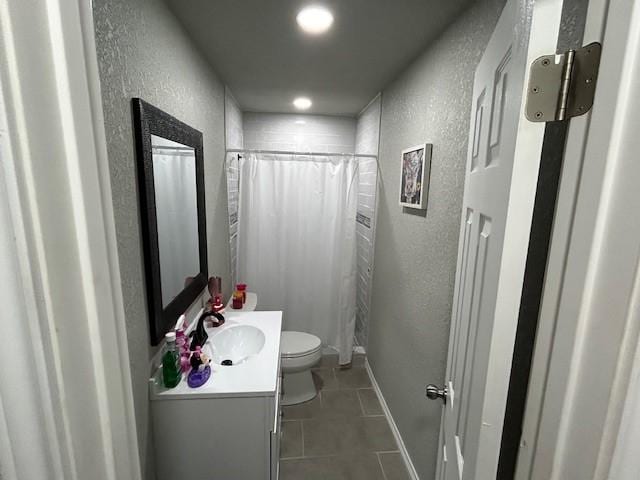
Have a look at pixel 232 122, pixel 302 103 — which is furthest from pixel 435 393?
pixel 302 103

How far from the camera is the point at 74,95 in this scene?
0.34 meters

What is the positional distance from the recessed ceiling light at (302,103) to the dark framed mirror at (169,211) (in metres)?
1.31

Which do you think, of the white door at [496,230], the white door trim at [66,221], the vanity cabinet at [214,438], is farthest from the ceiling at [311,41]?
the vanity cabinet at [214,438]

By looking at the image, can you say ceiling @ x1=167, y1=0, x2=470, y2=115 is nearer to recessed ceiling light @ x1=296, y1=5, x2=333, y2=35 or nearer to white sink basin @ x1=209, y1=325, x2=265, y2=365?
recessed ceiling light @ x1=296, y1=5, x2=333, y2=35

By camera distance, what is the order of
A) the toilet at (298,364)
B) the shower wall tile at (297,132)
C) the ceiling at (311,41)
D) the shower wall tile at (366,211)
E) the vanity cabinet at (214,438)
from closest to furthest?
the vanity cabinet at (214,438) < the ceiling at (311,41) < the toilet at (298,364) < the shower wall tile at (366,211) < the shower wall tile at (297,132)

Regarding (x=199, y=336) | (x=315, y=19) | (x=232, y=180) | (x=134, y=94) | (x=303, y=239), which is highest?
(x=315, y=19)

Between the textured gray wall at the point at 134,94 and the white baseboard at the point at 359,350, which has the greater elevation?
the textured gray wall at the point at 134,94

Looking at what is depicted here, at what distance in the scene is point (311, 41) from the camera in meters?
1.57

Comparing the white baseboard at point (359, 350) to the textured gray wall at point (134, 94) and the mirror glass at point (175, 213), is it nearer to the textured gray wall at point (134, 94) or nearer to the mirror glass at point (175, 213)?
the mirror glass at point (175, 213)

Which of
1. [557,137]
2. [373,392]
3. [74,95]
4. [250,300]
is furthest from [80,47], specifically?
[373,392]

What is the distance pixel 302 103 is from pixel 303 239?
1257 mm

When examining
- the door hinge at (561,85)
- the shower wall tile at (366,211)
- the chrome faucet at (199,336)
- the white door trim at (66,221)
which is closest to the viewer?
the white door trim at (66,221)

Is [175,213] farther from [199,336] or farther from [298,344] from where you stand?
[298,344]

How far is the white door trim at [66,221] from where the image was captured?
1.00 feet
